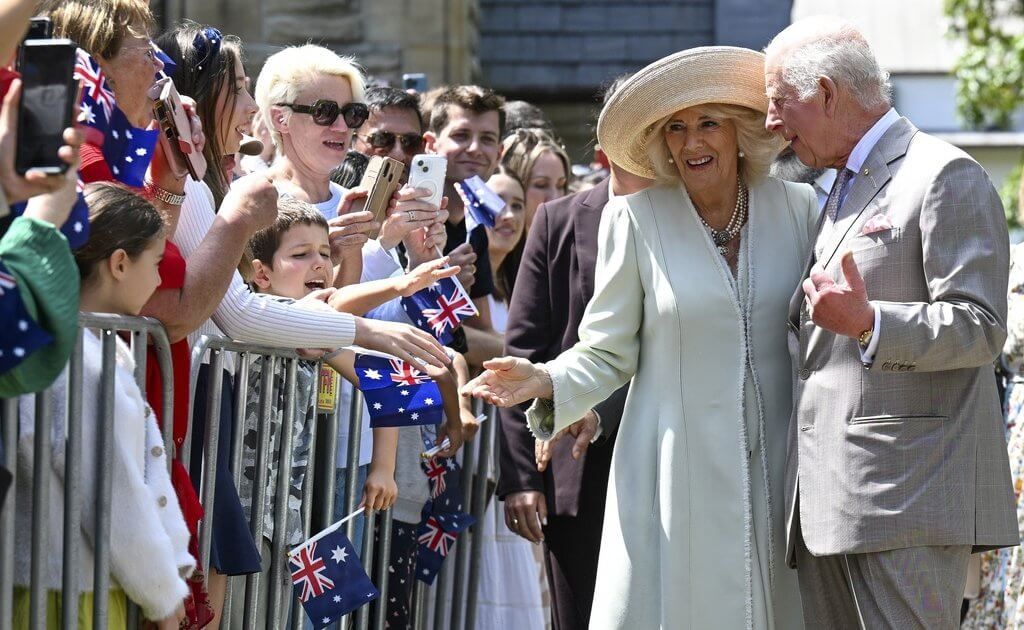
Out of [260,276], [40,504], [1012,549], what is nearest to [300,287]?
[260,276]

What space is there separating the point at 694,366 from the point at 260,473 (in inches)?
49.7

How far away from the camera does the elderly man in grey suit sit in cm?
400

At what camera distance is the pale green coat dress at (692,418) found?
14.5 ft

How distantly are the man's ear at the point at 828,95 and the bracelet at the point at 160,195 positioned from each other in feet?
5.72

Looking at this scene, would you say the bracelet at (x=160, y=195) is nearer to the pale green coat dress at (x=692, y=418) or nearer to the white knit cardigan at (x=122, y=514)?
the white knit cardigan at (x=122, y=514)

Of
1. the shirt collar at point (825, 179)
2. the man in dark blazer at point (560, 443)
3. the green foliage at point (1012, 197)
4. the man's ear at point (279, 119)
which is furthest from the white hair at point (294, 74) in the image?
the green foliage at point (1012, 197)

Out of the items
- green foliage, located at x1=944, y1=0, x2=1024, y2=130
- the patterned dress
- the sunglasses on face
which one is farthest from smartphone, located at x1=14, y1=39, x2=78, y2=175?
green foliage, located at x1=944, y1=0, x2=1024, y2=130

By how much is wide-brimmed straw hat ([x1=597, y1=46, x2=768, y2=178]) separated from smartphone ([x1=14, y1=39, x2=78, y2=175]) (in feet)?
6.68

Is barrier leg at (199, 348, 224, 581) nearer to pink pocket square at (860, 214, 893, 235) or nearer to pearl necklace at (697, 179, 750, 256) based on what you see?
pearl necklace at (697, 179, 750, 256)

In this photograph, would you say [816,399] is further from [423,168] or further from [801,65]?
[423,168]

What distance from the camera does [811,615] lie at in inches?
170

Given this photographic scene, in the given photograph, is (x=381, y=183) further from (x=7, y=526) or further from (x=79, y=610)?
(x=7, y=526)

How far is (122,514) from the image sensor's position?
3.52 meters

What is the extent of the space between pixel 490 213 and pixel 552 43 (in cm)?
1058
